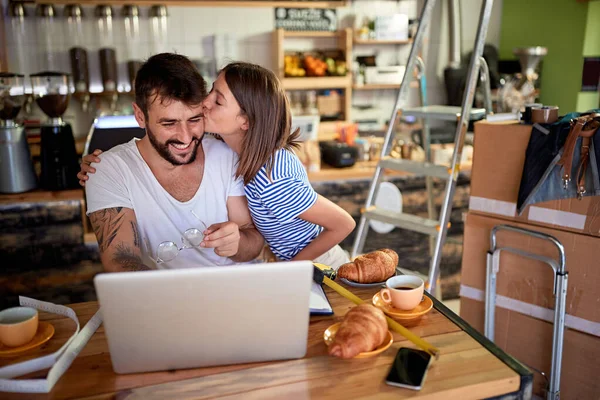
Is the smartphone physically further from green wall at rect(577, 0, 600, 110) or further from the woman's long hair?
green wall at rect(577, 0, 600, 110)

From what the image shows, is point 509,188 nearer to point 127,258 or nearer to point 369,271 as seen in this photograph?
point 369,271

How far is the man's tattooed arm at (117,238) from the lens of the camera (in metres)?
1.69

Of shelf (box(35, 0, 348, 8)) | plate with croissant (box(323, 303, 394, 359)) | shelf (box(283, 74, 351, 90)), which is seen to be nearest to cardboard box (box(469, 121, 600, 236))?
plate with croissant (box(323, 303, 394, 359))

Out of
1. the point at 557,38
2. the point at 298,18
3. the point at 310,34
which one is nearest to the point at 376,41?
the point at 310,34

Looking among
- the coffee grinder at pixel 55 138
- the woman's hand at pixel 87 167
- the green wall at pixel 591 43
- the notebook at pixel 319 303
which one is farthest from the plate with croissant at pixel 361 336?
the green wall at pixel 591 43

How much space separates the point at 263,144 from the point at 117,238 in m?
0.54

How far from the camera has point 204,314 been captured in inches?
40.1

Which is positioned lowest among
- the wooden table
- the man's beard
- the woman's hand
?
the wooden table

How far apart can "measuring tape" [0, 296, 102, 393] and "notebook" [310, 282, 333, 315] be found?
1.67 feet

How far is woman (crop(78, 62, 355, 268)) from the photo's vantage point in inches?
70.4

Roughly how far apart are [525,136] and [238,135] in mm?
1136

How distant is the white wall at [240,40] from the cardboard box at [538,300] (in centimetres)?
322

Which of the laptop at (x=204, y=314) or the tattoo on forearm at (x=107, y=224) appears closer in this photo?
the laptop at (x=204, y=314)

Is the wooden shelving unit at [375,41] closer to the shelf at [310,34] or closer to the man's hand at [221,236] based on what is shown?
the shelf at [310,34]
